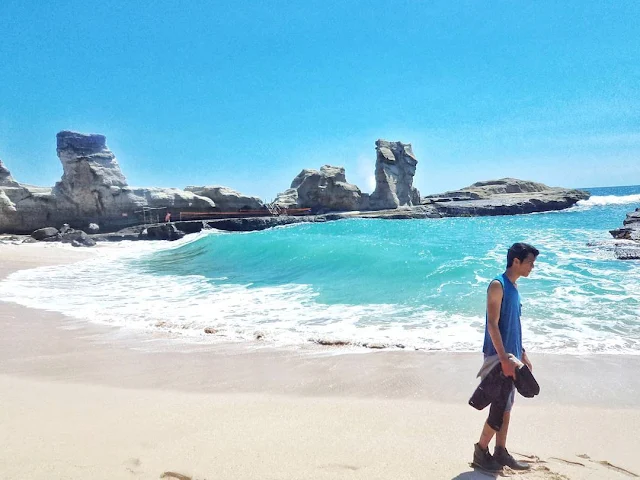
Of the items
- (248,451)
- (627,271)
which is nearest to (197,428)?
(248,451)

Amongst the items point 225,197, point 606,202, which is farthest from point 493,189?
point 225,197

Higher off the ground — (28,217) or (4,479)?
(28,217)

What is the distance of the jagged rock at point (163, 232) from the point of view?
2947cm

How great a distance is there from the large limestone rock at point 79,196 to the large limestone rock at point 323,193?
1935 cm

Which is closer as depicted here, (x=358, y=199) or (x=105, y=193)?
(x=105, y=193)

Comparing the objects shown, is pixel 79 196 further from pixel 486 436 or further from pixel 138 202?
pixel 486 436

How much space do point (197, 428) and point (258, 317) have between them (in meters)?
4.44

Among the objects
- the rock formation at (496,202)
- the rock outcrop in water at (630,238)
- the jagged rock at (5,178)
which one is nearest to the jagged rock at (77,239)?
the jagged rock at (5,178)

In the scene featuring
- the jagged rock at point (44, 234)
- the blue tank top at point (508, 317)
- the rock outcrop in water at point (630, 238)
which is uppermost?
the jagged rock at point (44, 234)

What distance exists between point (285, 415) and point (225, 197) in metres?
36.6

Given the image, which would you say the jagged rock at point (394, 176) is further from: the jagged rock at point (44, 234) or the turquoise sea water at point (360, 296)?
the turquoise sea water at point (360, 296)

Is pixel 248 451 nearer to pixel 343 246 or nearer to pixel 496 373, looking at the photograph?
pixel 496 373

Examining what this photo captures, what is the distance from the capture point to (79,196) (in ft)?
101

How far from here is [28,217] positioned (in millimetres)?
29781
